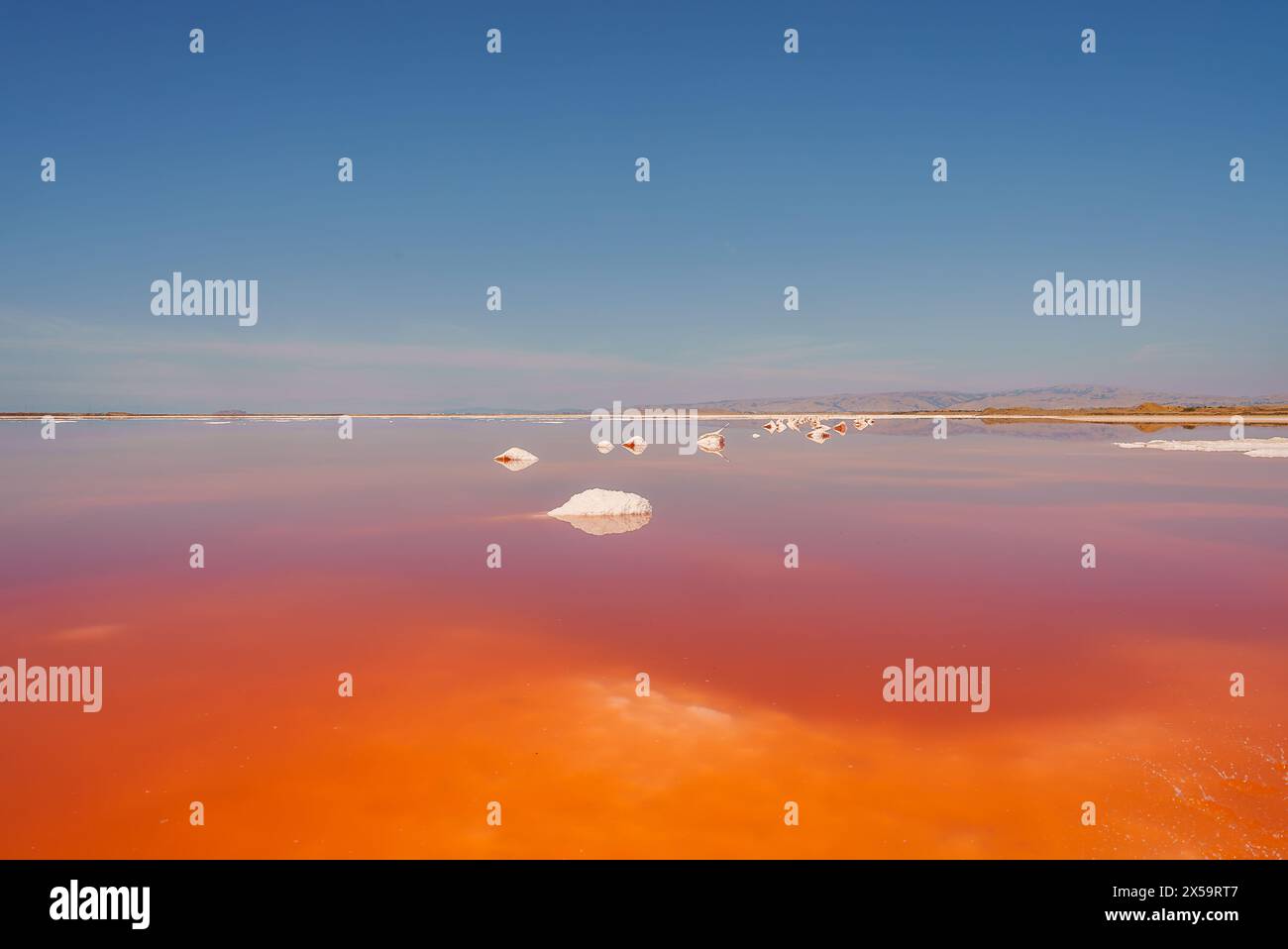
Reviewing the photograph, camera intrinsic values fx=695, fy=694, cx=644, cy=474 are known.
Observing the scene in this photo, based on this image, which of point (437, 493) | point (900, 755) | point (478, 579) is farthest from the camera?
→ point (437, 493)

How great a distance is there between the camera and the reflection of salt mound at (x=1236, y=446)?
27.3 meters

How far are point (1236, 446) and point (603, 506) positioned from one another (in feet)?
105

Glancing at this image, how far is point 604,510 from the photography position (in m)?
14.1

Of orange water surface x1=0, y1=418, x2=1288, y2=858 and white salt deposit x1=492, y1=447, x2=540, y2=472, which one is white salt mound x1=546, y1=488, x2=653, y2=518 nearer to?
orange water surface x1=0, y1=418, x2=1288, y2=858

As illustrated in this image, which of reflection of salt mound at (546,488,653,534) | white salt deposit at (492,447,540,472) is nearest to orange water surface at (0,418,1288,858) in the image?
reflection of salt mound at (546,488,653,534)

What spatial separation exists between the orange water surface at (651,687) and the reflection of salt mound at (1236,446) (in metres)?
18.3

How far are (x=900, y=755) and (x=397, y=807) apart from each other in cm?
341

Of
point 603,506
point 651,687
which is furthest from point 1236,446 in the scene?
point 651,687

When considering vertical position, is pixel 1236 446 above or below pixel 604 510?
above

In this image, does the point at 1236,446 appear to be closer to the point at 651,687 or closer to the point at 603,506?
the point at 603,506

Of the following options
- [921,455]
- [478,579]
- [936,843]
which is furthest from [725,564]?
[921,455]
